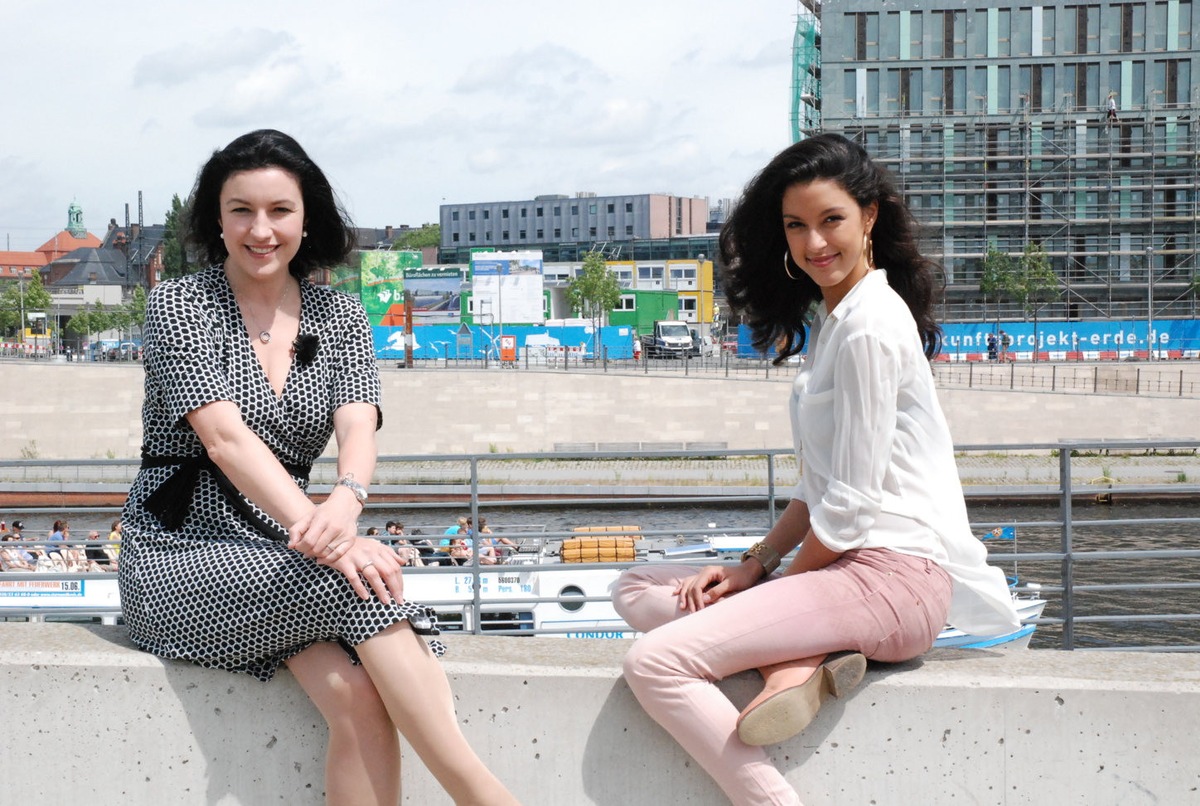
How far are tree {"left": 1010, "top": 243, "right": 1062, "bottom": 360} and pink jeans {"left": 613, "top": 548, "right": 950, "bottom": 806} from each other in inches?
1774

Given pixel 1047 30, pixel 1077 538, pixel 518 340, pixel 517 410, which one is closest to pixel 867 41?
pixel 1047 30

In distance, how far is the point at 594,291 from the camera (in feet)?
204

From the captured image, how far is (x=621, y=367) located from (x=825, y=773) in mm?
39106

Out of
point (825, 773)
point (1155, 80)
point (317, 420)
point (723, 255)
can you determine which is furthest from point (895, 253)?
point (1155, 80)

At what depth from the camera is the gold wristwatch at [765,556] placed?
8.83ft

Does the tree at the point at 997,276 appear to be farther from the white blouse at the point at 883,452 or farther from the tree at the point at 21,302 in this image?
the tree at the point at 21,302

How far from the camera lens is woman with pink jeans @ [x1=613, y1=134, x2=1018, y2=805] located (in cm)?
226

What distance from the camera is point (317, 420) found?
2545mm

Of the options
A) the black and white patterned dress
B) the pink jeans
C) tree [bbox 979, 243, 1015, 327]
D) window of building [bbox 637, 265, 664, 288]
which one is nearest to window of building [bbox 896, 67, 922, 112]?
tree [bbox 979, 243, 1015, 327]

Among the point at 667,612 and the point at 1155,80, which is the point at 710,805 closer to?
the point at 667,612

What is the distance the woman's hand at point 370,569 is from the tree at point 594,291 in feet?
192

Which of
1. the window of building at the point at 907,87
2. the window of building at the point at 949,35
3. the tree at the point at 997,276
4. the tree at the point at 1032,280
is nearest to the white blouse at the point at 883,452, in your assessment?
the tree at the point at 1032,280

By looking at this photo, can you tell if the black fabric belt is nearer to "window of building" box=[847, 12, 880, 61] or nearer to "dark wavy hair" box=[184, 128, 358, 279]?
"dark wavy hair" box=[184, 128, 358, 279]

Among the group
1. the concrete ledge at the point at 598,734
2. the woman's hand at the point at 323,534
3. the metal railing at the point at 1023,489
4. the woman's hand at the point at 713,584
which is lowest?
the metal railing at the point at 1023,489
